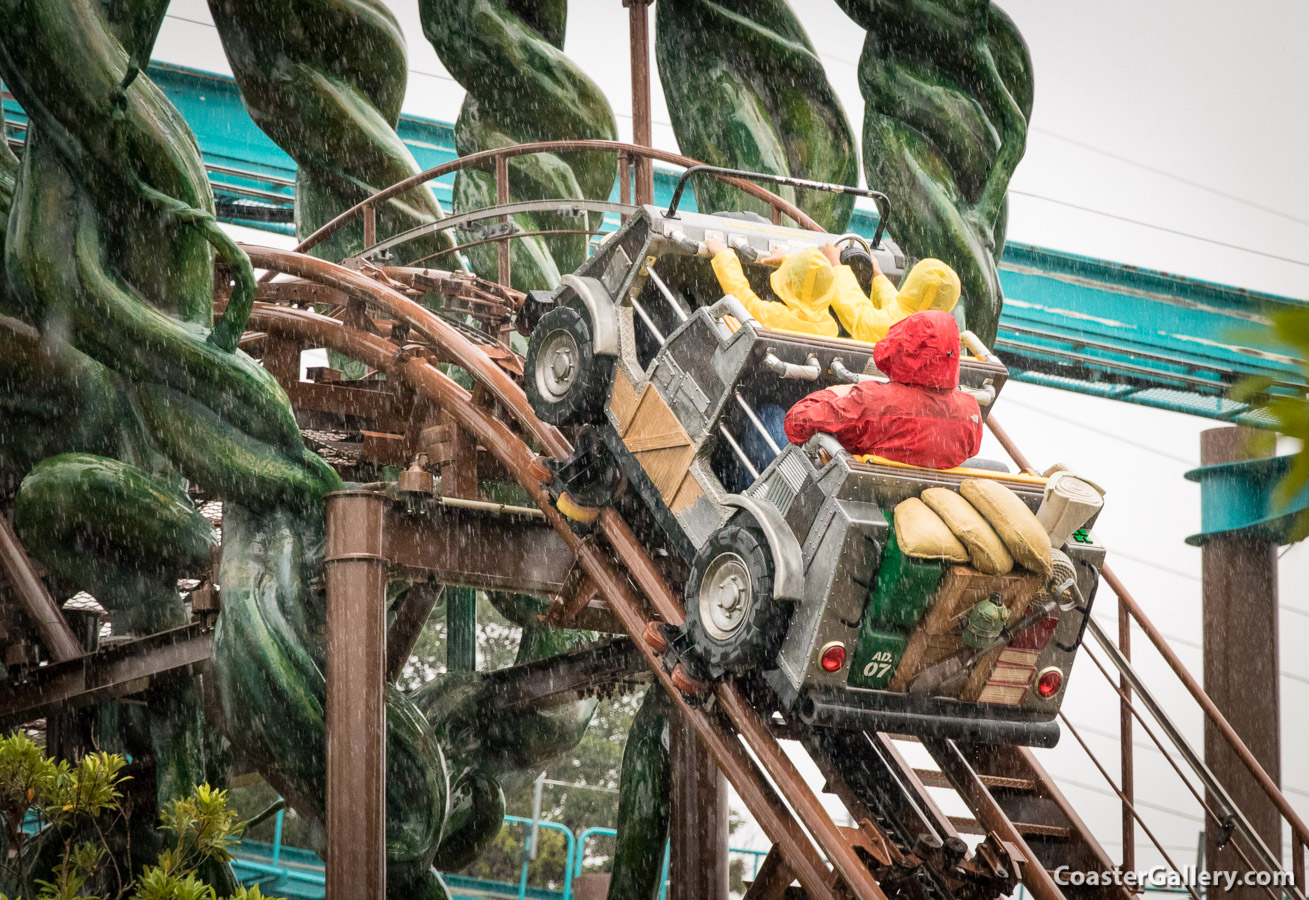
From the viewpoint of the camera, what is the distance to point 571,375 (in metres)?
5.96

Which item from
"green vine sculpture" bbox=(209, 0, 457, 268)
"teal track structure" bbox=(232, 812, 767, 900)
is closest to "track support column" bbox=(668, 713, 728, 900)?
"teal track structure" bbox=(232, 812, 767, 900)

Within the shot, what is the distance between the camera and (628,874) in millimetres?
8695

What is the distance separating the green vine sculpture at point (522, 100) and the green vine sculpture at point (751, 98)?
641 millimetres

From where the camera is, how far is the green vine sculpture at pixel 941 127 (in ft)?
31.4

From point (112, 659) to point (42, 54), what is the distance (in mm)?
3070

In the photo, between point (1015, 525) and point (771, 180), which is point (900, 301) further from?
point (1015, 525)

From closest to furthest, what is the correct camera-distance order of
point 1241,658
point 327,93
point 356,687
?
point 356,687 < point 1241,658 < point 327,93

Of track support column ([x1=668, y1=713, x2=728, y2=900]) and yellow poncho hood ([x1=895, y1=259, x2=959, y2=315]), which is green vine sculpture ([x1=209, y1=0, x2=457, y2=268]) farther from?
yellow poncho hood ([x1=895, y1=259, x2=959, y2=315])

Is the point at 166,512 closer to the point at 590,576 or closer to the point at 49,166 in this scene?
the point at 49,166

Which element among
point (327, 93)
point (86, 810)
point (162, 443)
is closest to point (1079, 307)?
point (327, 93)

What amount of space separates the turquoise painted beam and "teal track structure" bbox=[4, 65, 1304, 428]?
8.48ft

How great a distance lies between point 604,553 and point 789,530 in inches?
55.3

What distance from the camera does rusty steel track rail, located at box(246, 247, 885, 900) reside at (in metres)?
5.09

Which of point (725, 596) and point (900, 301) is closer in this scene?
point (725, 596)
